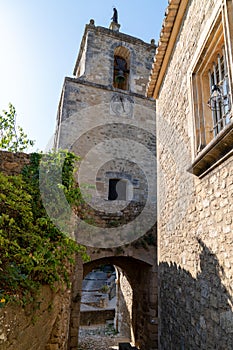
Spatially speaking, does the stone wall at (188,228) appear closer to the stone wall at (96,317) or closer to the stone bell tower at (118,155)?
the stone bell tower at (118,155)

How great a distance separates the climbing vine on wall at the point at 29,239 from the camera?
2061 mm

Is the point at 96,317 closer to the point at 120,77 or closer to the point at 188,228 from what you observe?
the point at 188,228

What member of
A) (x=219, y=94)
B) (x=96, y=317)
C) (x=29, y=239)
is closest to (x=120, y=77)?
(x=219, y=94)

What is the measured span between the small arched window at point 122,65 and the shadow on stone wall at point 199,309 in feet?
29.8

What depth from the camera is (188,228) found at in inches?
154

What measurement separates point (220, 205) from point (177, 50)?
3.37 meters

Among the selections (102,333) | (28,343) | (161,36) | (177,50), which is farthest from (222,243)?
(102,333)

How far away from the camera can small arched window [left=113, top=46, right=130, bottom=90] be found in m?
11.5

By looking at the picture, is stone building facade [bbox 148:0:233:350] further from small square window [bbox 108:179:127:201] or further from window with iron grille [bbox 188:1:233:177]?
small square window [bbox 108:179:127:201]

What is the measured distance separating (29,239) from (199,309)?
7.85 feet

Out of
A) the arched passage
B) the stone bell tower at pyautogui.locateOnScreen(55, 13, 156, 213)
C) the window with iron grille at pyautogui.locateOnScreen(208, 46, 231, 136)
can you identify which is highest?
the stone bell tower at pyautogui.locateOnScreen(55, 13, 156, 213)

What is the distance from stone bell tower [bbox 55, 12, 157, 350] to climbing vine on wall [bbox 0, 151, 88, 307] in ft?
11.1

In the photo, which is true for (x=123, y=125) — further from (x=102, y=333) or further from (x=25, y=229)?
(x=102, y=333)

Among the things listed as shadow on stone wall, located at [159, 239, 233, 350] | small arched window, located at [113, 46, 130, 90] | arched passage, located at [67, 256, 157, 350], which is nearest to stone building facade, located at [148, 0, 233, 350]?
shadow on stone wall, located at [159, 239, 233, 350]
